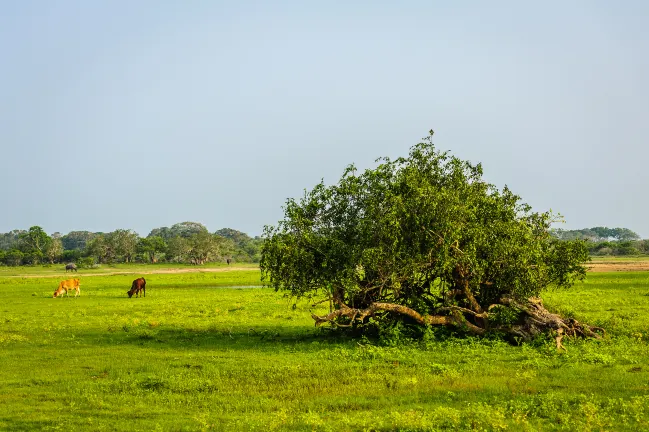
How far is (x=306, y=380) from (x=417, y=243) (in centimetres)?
641

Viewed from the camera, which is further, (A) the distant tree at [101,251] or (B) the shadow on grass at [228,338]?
(A) the distant tree at [101,251]

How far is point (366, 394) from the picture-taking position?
13.7 meters

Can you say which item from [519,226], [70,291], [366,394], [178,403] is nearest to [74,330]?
[178,403]

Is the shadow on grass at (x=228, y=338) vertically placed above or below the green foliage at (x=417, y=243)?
below

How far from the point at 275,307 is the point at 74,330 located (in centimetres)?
1187

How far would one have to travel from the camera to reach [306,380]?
1508 cm

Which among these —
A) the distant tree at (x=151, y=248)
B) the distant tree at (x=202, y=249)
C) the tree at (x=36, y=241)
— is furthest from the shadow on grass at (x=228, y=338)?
the tree at (x=36, y=241)

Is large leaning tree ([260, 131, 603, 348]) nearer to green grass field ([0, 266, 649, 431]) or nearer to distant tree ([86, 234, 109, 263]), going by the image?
green grass field ([0, 266, 649, 431])

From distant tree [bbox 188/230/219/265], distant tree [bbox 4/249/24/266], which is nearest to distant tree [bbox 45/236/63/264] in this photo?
distant tree [bbox 4/249/24/266]

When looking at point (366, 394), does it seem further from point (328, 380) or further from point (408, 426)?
point (408, 426)

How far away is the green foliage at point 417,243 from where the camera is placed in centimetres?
1944

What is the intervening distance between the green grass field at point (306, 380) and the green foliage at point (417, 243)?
2039 mm

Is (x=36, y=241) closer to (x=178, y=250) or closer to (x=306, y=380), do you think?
(x=178, y=250)

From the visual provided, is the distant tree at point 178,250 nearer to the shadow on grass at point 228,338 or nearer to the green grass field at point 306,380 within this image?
the green grass field at point 306,380
